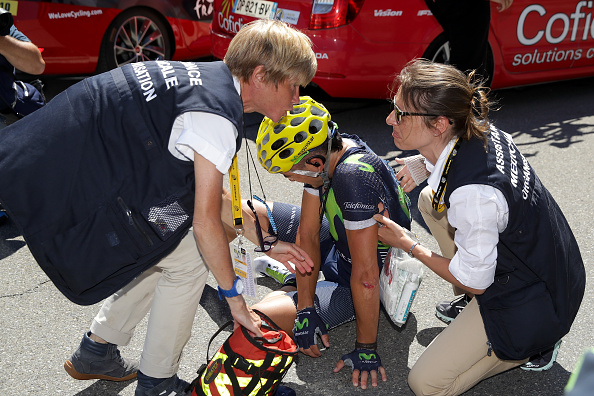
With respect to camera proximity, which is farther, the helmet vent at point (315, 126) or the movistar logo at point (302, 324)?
the movistar logo at point (302, 324)

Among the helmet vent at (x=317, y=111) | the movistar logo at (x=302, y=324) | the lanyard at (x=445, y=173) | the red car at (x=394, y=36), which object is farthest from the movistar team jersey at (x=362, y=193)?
the red car at (x=394, y=36)

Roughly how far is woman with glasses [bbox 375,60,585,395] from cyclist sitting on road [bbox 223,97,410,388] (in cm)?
16

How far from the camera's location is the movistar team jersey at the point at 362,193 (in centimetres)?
301

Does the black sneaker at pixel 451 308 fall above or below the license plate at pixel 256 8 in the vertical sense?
below

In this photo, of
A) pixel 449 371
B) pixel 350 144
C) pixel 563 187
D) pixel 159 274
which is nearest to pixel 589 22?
pixel 563 187

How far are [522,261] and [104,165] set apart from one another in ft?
5.45

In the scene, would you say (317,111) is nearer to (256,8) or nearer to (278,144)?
(278,144)

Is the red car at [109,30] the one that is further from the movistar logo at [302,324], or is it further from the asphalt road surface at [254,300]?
the movistar logo at [302,324]

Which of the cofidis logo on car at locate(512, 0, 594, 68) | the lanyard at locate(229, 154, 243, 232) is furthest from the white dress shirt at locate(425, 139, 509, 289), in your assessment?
the cofidis logo on car at locate(512, 0, 594, 68)

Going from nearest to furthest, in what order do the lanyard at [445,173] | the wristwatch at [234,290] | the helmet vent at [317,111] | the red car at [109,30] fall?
the wristwatch at [234,290] < the lanyard at [445,173] < the helmet vent at [317,111] < the red car at [109,30]

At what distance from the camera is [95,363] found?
9.95ft

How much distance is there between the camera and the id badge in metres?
2.84

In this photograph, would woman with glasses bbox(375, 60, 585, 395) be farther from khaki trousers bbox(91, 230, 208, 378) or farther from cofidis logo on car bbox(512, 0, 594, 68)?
cofidis logo on car bbox(512, 0, 594, 68)

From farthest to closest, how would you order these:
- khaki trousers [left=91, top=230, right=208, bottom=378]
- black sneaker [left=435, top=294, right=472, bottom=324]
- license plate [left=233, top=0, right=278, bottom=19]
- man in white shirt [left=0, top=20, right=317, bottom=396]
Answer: license plate [left=233, top=0, right=278, bottom=19]
black sneaker [left=435, top=294, right=472, bottom=324]
khaki trousers [left=91, top=230, right=208, bottom=378]
man in white shirt [left=0, top=20, right=317, bottom=396]
